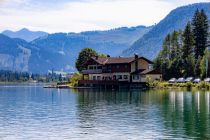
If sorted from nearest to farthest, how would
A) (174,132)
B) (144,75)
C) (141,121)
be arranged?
(174,132) → (141,121) → (144,75)

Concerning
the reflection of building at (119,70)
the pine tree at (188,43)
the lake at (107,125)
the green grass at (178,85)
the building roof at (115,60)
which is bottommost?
the lake at (107,125)

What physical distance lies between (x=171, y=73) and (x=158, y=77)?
6054mm

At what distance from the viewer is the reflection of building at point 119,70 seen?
112 meters

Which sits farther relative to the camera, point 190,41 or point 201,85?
point 190,41

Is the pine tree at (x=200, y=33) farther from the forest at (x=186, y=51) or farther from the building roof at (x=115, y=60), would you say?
the building roof at (x=115, y=60)

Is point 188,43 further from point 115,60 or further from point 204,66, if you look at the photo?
point 115,60

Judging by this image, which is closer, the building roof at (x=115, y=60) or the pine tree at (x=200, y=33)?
the building roof at (x=115, y=60)

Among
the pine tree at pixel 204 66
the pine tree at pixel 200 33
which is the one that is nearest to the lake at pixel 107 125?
the pine tree at pixel 204 66

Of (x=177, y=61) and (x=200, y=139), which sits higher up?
(x=177, y=61)

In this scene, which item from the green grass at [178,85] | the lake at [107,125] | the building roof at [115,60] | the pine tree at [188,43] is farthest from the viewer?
the pine tree at [188,43]

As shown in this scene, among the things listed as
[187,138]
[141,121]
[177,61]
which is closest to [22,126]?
[141,121]

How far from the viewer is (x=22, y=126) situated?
111 ft

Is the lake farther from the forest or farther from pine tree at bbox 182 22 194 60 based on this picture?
pine tree at bbox 182 22 194 60

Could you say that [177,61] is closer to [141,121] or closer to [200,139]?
[141,121]
